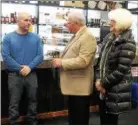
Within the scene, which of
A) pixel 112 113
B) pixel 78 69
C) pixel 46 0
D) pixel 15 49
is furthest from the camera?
pixel 46 0

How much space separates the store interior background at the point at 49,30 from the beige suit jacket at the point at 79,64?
0.98 meters

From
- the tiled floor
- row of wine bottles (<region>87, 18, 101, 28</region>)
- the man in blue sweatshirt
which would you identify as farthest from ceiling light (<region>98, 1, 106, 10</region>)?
the tiled floor

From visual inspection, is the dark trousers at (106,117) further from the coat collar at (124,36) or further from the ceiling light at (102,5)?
the ceiling light at (102,5)

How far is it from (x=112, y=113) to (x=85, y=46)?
0.63m

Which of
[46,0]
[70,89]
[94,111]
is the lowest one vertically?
[94,111]

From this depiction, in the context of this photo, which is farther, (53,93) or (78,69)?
(53,93)

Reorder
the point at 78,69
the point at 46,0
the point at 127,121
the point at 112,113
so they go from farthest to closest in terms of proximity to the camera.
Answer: the point at 46,0
the point at 127,121
the point at 78,69
the point at 112,113

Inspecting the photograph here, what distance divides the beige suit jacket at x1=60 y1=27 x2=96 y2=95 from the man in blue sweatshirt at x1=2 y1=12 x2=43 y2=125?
0.66 meters

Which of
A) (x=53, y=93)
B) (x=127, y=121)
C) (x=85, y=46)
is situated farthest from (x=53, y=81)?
(x=85, y=46)

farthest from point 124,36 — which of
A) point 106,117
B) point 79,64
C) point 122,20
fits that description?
point 106,117

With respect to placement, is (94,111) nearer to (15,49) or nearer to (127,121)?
(127,121)

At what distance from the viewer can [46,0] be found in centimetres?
410

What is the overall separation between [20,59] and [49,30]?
3.54 feet

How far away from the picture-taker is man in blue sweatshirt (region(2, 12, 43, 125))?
3.21 m
